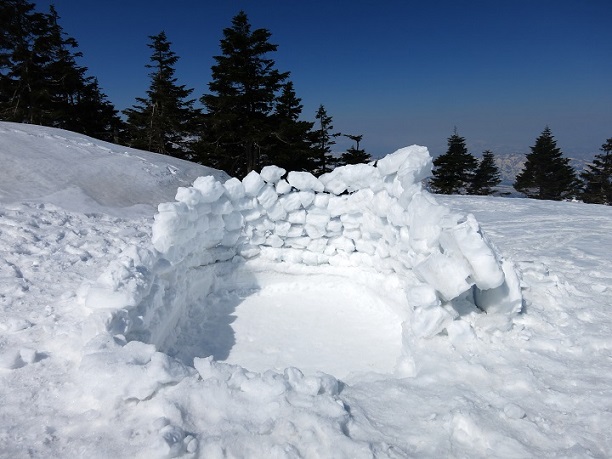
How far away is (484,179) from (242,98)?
22.6 meters

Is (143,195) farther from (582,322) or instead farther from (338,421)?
(582,322)

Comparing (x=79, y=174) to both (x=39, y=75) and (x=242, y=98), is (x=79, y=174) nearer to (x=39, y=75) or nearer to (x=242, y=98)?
(x=242, y=98)

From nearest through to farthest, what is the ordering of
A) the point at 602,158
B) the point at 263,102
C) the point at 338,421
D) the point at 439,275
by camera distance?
1. the point at 338,421
2. the point at 439,275
3. the point at 263,102
4. the point at 602,158

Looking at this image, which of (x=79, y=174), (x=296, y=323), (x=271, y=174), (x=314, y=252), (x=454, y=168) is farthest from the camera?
(x=454, y=168)

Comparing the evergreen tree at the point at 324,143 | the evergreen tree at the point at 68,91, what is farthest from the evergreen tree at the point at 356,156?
the evergreen tree at the point at 68,91

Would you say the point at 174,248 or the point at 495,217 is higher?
the point at 495,217

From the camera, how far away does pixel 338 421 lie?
2016 mm

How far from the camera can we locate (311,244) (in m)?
5.21

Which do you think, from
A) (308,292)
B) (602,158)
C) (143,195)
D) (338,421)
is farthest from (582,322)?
(602,158)

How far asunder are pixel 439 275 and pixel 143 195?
19.3 ft

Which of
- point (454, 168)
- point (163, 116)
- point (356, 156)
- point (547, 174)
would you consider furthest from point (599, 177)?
point (163, 116)

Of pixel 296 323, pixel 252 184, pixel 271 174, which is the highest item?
pixel 271 174

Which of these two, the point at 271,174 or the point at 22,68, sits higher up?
the point at 22,68

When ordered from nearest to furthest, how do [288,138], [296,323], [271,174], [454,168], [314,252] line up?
[296,323] → [271,174] → [314,252] → [288,138] → [454,168]
